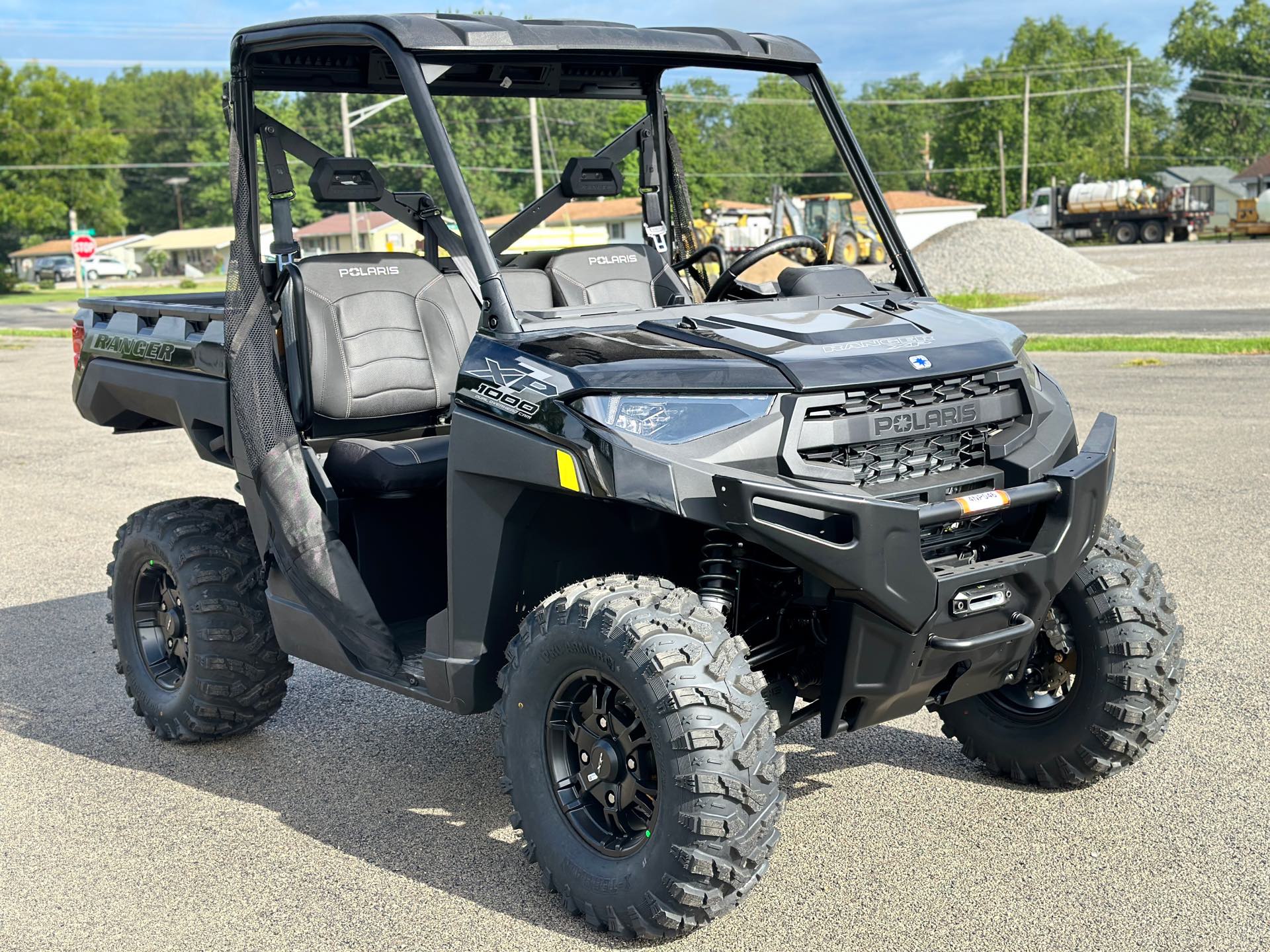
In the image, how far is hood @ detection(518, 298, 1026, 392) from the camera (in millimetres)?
3492

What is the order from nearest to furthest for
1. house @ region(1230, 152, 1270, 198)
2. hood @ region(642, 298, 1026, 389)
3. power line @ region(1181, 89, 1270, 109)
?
hood @ region(642, 298, 1026, 389) → house @ region(1230, 152, 1270, 198) → power line @ region(1181, 89, 1270, 109)

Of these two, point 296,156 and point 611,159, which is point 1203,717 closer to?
point 611,159

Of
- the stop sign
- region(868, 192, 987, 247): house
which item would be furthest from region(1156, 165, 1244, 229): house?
the stop sign

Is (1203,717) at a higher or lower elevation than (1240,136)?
lower

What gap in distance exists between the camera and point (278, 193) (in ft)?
15.9

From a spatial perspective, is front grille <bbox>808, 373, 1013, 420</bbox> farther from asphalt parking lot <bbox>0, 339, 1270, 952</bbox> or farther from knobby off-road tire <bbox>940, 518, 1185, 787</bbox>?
asphalt parking lot <bbox>0, 339, 1270, 952</bbox>

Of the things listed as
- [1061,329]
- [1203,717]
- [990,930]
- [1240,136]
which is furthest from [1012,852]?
[1240,136]

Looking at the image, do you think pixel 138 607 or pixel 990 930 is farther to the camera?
pixel 138 607

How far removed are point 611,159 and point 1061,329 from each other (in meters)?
18.2

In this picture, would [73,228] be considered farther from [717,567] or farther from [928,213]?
[717,567]

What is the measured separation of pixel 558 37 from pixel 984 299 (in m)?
26.5

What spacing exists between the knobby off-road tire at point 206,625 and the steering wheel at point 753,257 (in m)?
1.91

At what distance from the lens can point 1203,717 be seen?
505 centimetres

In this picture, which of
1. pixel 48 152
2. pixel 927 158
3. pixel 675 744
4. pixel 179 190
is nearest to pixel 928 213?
pixel 927 158
